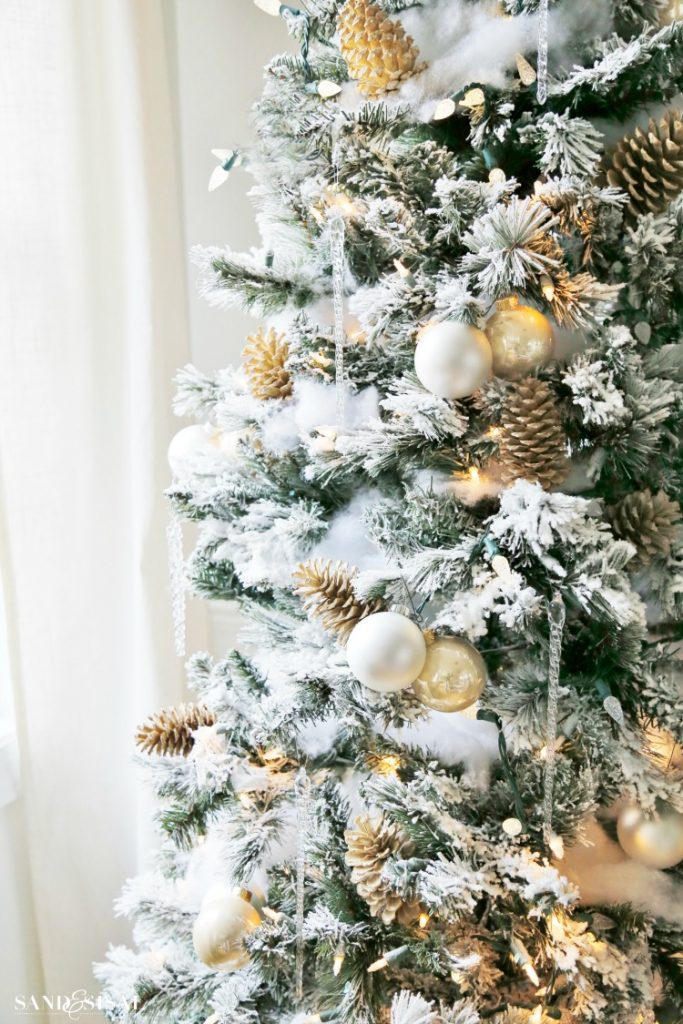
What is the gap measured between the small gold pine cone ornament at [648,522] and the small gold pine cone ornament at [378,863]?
1.12 ft

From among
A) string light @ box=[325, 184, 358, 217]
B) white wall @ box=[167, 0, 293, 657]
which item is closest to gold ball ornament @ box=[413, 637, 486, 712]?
string light @ box=[325, 184, 358, 217]

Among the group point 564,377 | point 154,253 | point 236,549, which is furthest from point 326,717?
point 154,253

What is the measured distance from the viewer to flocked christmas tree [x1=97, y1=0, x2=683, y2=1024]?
675mm

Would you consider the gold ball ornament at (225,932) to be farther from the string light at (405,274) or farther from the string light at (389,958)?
the string light at (405,274)

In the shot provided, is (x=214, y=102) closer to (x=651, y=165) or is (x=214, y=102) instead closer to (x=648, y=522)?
(x=651, y=165)

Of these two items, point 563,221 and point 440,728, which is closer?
point 563,221

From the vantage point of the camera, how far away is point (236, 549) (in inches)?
34.6

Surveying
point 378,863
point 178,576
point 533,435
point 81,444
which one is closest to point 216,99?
point 81,444

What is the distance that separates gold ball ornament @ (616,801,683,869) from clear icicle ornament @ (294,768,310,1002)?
1.03 feet

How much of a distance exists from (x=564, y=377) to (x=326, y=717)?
390 millimetres

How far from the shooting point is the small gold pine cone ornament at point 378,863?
2.39 ft

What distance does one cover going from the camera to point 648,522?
70 centimetres

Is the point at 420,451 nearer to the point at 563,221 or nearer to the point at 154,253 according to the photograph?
the point at 563,221

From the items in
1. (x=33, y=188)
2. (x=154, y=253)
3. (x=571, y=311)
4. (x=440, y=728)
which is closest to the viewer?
(x=571, y=311)
